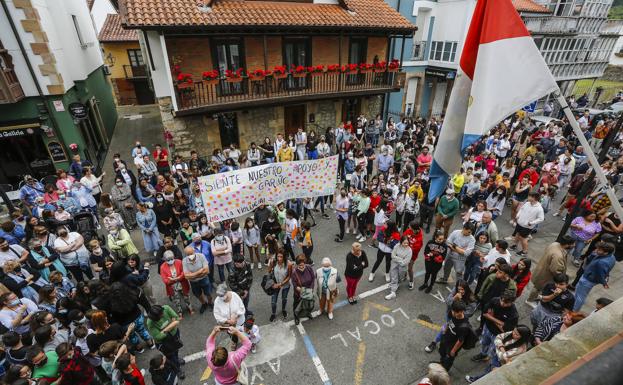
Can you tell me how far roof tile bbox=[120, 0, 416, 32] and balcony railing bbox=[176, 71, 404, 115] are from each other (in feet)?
7.51

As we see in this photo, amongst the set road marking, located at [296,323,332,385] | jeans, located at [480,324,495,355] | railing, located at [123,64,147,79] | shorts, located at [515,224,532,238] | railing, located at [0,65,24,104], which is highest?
railing, located at [0,65,24,104]

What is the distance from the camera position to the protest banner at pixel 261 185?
770 cm

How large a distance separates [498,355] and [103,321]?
6.18 meters

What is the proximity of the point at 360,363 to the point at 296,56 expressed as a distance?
1464 cm

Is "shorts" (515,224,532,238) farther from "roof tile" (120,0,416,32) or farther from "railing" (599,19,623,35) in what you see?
"railing" (599,19,623,35)

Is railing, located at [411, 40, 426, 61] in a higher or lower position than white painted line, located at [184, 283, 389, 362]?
higher

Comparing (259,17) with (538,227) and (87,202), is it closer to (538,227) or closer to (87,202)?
(87,202)

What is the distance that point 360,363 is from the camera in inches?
240

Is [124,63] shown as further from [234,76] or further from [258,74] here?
[258,74]

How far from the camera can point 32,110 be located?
11625 mm

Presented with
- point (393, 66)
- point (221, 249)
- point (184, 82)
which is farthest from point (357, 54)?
point (221, 249)

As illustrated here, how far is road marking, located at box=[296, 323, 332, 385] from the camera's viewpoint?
5.82 meters

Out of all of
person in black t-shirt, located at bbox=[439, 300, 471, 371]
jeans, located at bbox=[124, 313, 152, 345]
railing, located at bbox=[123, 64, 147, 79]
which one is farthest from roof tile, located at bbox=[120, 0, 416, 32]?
railing, located at bbox=[123, 64, 147, 79]

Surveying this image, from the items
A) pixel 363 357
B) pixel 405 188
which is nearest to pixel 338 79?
pixel 405 188
